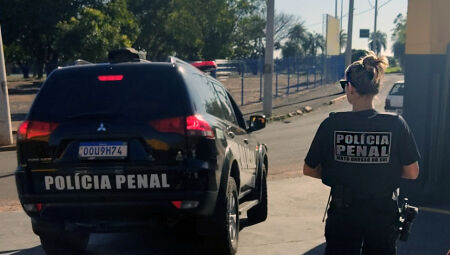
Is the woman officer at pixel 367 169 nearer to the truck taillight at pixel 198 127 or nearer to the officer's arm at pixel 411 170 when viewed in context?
the officer's arm at pixel 411 170

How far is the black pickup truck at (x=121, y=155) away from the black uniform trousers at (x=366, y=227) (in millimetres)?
1305

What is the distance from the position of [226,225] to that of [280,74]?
29093 mm

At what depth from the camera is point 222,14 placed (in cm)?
5259

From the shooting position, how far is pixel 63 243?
15.1 feet

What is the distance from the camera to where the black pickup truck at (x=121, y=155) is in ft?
12.8

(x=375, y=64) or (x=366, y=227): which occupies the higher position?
(x=375, y=64)

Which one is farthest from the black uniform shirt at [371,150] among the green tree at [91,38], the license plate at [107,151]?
the green tree at [91,38]

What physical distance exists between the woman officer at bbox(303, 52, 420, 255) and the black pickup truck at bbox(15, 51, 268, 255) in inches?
51.3

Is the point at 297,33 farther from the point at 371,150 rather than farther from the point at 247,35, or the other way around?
the point at 371,150

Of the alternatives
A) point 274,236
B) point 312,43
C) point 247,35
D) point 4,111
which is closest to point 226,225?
point 274,236

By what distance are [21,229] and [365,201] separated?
4409 mm

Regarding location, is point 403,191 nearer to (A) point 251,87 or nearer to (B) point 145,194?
(B) point 145,194

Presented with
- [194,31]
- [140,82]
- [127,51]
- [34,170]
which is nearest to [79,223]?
[34,170]

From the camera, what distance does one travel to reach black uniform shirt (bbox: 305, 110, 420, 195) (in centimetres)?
293
